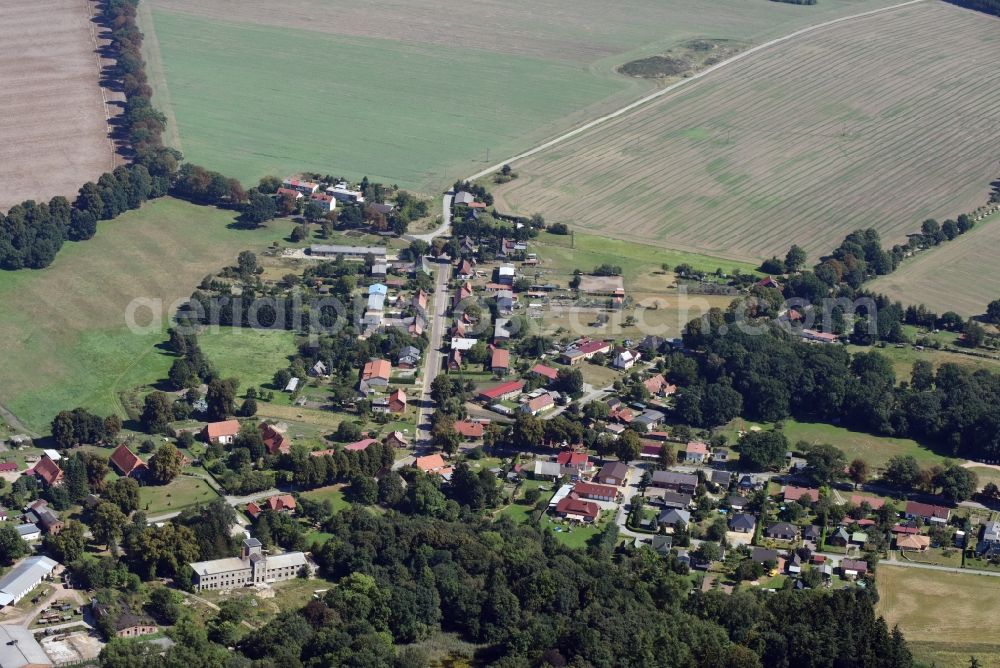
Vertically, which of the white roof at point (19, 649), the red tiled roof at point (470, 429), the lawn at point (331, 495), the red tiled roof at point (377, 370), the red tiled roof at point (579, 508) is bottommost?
the white roof at point (19, 649)

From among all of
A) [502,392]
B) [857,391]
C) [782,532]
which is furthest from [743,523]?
[502,392]

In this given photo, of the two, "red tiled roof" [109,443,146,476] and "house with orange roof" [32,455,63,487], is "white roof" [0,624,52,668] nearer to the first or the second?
"house with orange roof" [32,455,63,487]

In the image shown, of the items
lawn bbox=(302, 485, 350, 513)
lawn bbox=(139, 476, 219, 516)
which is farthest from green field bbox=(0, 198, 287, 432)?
lawn bbox=(302, 485, 350, 513)

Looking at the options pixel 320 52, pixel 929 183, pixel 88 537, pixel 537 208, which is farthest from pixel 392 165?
pixel 88 537

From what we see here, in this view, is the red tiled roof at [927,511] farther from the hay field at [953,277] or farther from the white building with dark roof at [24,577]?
the white building with dark roof at [24,577]

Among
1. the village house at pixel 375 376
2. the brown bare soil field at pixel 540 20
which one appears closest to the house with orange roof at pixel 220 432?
the village house at pixel 375 376

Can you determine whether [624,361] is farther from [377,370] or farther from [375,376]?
[375,376]

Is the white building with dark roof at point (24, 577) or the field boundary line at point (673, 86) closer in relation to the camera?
the white building with dark roof at point (24, 577)

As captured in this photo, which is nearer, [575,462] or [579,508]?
[579,508]
